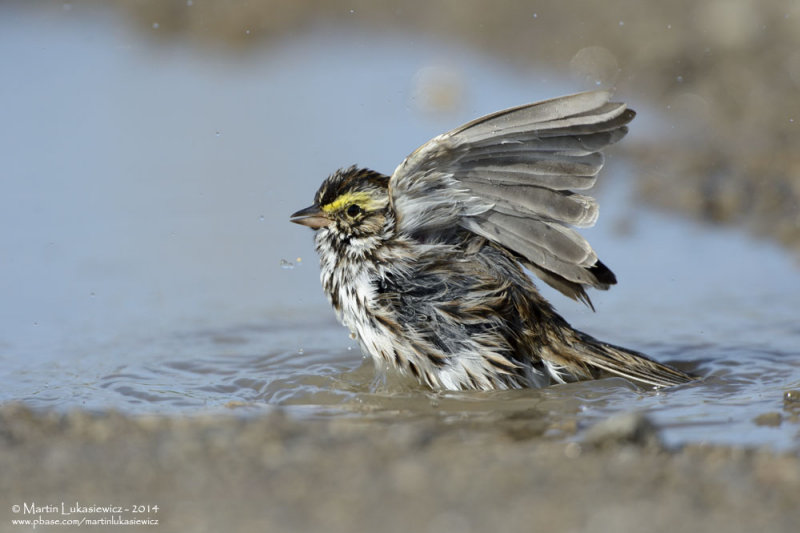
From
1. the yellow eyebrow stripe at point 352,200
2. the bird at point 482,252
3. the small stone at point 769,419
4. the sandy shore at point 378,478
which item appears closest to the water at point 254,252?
the small stone at point 769,419

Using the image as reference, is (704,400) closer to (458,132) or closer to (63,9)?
(458,132)

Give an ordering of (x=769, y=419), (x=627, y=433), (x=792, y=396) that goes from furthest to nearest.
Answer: (x=792, y=396)
(x=769, y=419)
(x=627, y=433)

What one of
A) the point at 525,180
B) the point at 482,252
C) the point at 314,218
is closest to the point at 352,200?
the point at 314,218

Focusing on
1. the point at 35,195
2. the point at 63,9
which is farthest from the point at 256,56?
the point at 35,195

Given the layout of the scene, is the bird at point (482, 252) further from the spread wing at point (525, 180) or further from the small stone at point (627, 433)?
the small stone at point (627, 433)

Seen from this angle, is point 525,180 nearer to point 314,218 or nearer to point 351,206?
point 351,206

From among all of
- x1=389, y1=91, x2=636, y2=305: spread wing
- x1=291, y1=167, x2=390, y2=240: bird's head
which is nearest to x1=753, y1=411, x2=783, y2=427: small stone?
x1=389, y1=91, x2=636, y2=305: spread wing
